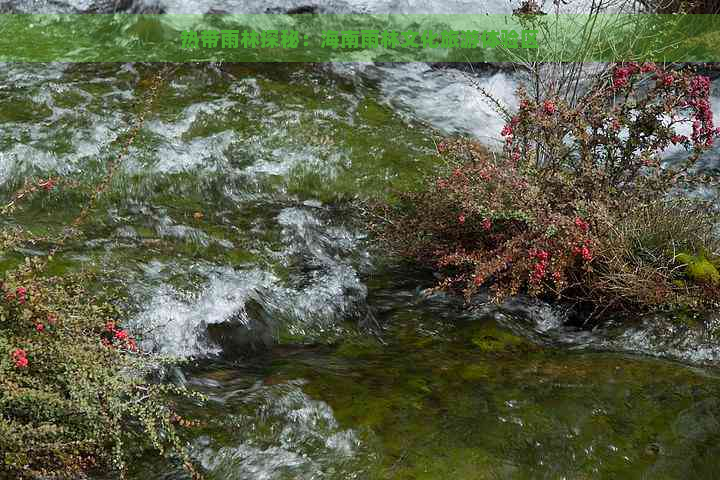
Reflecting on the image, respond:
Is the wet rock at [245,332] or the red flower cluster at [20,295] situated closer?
the red flower cluster at [20,295]

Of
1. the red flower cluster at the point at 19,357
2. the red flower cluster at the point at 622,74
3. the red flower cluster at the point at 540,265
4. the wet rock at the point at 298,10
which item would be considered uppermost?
the wet rock at the point at 298,10

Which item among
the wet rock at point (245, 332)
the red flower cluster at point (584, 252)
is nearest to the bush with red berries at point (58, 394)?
the wet rock at point (245, 332)

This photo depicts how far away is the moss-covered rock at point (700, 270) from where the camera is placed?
4.36m

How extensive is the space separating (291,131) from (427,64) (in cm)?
276

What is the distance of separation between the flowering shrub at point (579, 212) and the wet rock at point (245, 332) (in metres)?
1.11

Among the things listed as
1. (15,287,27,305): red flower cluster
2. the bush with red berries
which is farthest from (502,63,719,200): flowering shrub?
(15,287,27,305): red flower cluster

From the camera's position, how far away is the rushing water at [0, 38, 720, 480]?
10.2ft

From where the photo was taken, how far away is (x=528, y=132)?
4969 mm

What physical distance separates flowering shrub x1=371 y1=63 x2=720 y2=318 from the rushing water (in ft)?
0.76

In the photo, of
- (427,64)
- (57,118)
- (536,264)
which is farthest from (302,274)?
(427,64)

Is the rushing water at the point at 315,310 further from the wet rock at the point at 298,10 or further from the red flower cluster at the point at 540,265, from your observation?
the wet rock at the point at 298,10

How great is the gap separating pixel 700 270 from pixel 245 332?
2579mm

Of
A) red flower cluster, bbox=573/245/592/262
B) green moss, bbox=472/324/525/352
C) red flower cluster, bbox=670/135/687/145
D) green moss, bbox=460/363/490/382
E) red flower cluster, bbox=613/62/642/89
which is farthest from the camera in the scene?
red flower cluster, bbox=613/62/642/89

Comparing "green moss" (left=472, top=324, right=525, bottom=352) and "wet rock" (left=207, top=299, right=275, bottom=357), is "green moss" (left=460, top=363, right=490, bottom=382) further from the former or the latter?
"wet rock" (left=207, top=299, right=275, bottom=357)
